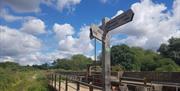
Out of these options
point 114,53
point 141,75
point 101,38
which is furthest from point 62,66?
point 101,38

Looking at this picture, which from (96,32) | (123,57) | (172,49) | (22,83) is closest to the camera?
(96,32)

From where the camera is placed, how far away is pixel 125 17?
7508 millimetres

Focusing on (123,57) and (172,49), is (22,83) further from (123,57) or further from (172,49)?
(123,57)

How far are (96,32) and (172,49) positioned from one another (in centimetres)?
8224

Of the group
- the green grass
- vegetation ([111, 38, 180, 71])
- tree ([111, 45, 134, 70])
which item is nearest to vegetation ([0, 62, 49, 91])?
the green grass

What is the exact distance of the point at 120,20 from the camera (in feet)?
25.4

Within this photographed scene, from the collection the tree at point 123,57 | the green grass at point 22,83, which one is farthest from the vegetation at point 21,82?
the tree at point 123,57

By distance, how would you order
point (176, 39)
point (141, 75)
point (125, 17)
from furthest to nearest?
point (176, 39)
point (141, 75)
point (125, 17)

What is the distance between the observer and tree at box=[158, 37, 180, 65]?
3340 inches

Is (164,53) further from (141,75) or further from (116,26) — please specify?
(116,26)

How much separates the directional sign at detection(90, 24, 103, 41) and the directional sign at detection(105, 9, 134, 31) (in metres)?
0.18

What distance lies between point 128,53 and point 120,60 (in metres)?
3.62

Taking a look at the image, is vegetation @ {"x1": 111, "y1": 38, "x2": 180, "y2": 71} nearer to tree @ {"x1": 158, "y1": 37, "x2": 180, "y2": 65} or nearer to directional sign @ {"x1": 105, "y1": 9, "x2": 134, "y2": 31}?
tree @ {"x1": 158, "y1": 37, "x2": 180, "y2": 65}

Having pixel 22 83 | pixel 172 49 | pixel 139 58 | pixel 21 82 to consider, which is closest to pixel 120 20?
pixel 22 83
